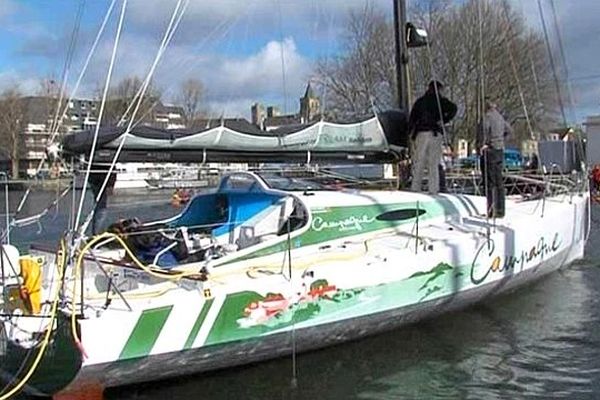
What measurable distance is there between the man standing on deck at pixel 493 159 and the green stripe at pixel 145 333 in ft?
15.8

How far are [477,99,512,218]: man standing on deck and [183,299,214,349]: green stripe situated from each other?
4.41m

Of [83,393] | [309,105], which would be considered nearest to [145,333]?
[83,393]

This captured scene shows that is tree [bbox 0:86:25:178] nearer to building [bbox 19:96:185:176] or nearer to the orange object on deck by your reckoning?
building [bbox 19:96:185:176]

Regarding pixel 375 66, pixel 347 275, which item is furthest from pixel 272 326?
pixel 375 66

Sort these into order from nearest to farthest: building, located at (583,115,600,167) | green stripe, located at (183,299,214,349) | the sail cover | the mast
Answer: green stripe, located at (183,299,214,349) → the sail cover → the mast → building, located at (583,115,600,167)

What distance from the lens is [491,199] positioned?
30.5 ft

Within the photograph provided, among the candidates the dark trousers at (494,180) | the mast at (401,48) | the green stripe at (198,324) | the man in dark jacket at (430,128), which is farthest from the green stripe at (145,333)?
the mast at (401,48)

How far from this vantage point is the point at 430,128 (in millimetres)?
9367

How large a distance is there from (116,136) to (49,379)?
2241 mm

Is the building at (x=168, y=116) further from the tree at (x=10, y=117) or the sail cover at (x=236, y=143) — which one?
the tree at (x=10, y=117)

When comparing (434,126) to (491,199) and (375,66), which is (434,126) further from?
(375,66)

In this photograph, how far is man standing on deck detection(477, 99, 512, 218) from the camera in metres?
9.27

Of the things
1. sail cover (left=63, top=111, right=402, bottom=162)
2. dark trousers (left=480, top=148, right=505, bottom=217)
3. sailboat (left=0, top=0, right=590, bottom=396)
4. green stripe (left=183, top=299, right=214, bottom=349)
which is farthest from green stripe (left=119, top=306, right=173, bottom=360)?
dark trousers (left=480, top=148, right=505, bottom=217)

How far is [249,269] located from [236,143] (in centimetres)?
147
